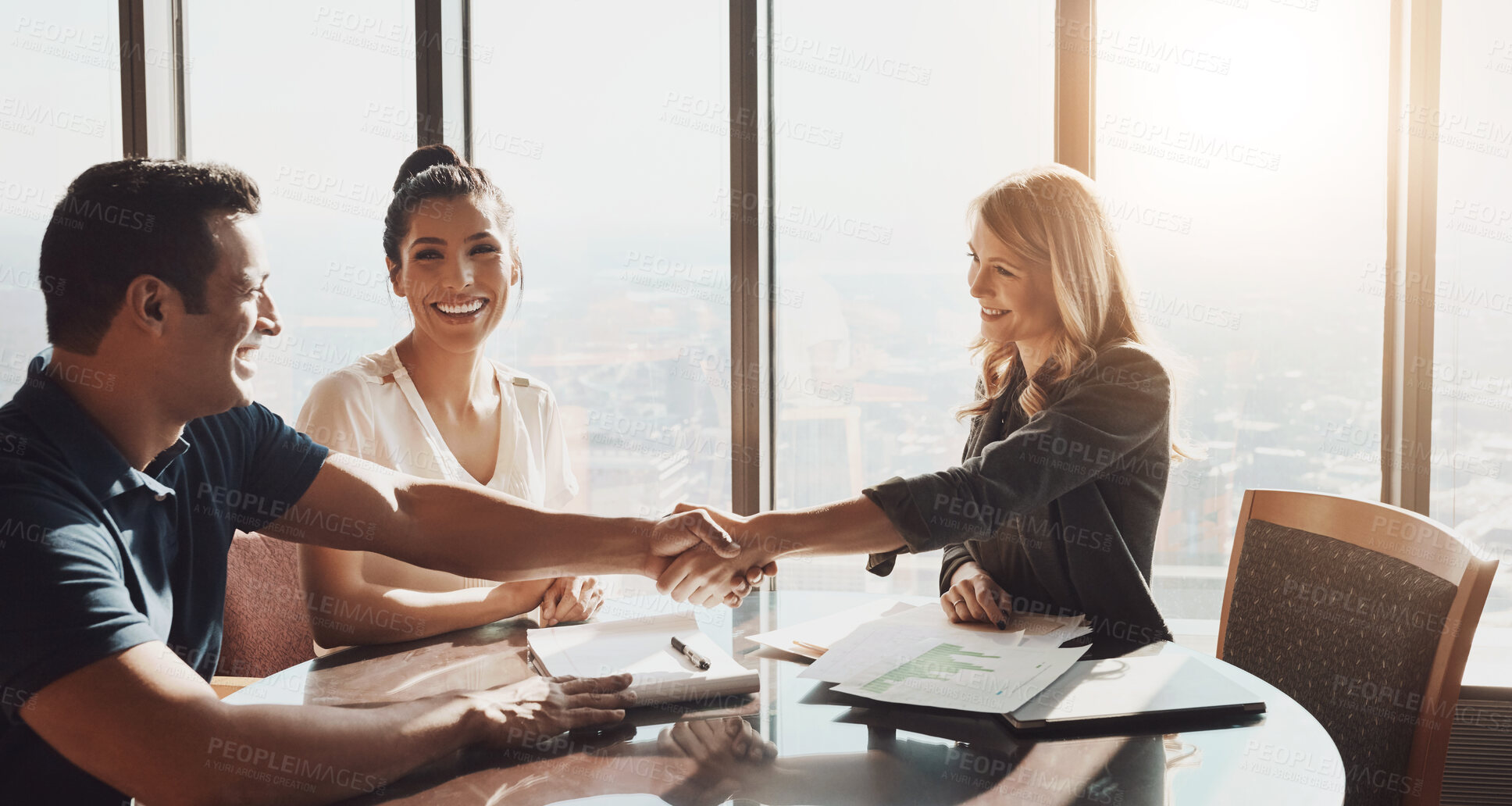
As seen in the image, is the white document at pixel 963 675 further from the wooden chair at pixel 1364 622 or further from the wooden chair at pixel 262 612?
the wooden chair at pixel 262 612

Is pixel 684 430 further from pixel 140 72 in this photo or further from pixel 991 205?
pixel 140 72

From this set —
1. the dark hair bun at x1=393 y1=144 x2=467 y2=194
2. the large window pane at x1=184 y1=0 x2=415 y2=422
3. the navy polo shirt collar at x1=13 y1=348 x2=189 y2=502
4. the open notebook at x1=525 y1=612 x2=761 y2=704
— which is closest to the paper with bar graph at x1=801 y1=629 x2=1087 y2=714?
the open notebook at x1=525 y1=612 x2=761 y2=704

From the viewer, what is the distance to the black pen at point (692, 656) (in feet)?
4.00

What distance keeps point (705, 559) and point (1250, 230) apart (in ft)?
5.70

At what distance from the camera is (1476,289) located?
7.68ft

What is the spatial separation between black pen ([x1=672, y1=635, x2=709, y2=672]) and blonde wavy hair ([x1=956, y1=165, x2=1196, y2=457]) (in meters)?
0.80

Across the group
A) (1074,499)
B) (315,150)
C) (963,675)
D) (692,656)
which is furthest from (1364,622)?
(315,150)

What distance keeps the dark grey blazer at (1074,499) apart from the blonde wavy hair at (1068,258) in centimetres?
6

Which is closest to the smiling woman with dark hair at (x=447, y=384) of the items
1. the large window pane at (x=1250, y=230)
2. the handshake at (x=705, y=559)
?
the handshake at (x=705, y=559)

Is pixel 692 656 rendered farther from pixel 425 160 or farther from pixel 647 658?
pixel 425 160

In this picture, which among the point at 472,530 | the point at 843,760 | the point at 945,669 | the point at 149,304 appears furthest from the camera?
the point at 472,530

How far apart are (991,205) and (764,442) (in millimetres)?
1138

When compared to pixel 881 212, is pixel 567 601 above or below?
below

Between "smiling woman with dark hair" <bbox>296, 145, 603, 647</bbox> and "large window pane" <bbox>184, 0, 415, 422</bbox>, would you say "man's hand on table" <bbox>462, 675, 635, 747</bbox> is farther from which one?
"large window pane" <bbox>184, 0, 415, 422</bbox>
